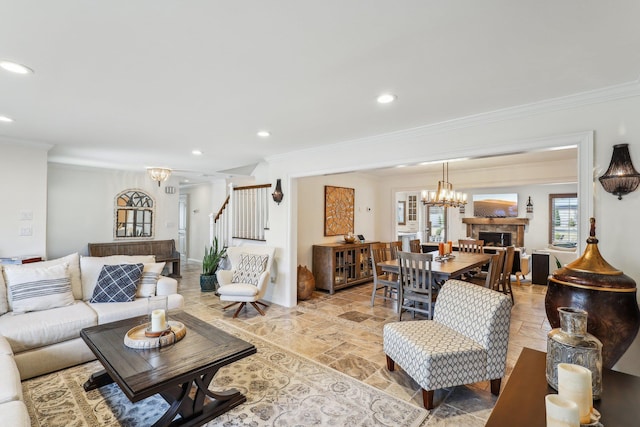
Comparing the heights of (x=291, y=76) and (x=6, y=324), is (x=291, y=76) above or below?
above

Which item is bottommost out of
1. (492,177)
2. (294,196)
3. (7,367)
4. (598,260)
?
(7,367)

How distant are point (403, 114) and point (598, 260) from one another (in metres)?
1.86

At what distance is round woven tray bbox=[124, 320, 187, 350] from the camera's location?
7.27 feet

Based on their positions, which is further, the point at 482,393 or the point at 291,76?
the point at 482,393

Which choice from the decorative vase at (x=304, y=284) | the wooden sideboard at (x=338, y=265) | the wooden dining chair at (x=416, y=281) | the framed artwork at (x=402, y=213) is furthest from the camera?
the framed artwork at (x=402, y=213)

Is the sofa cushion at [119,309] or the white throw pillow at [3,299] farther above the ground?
the white throw pillow at [3,299]

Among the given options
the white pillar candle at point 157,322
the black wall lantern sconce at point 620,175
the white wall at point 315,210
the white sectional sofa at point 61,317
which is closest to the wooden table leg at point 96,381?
the white sectional sofa at point 61,317

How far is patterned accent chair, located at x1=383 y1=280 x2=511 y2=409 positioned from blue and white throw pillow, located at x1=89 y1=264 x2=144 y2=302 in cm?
287

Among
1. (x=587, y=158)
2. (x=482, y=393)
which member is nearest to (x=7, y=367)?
(x=482, y=393)

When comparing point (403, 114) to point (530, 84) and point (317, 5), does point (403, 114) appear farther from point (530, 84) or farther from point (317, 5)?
point (317, 5)

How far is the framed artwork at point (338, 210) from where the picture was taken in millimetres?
6298

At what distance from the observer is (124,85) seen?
92.4 inches

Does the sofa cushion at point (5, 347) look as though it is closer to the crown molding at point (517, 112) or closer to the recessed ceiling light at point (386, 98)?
the recessed ceiling light at point (386, 98)

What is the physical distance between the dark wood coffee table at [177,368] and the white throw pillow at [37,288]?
97 cm
